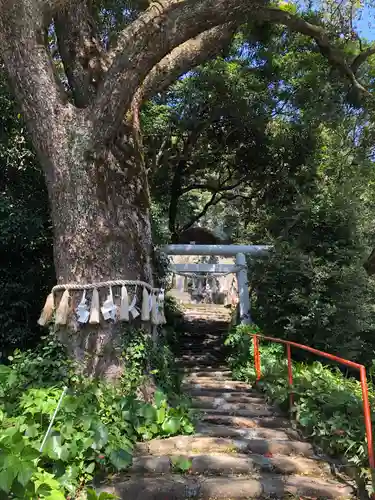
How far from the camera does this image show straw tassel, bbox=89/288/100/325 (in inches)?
176

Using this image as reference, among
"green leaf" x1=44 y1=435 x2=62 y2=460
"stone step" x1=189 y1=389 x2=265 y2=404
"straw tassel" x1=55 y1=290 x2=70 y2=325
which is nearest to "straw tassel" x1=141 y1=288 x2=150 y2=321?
"straw tassel" x1=55 y1=290 x2=70 y2=325

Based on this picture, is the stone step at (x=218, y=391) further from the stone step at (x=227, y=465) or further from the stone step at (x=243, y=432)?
the stone step at (x=227, y=465)

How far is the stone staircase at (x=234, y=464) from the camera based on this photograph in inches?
129

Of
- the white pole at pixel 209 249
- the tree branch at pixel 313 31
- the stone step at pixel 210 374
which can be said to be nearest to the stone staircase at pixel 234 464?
the stone step at pixel 210 374

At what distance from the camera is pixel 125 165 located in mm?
5258

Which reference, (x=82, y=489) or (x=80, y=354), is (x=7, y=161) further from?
(x=82, y=489)

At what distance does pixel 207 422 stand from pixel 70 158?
3.07 metres

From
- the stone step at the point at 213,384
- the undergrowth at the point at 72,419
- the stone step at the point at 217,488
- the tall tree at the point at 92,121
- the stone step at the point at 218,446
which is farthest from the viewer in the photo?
the stone step at the point at 213,384

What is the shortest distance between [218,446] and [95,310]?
1.67 m

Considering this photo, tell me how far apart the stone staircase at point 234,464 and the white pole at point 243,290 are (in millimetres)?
4587

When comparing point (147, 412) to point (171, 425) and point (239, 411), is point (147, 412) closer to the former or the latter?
point (171, 425)

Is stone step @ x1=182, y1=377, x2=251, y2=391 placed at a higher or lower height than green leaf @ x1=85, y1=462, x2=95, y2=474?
lower

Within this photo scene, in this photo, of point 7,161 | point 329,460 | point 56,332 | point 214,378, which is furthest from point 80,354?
point 214,378

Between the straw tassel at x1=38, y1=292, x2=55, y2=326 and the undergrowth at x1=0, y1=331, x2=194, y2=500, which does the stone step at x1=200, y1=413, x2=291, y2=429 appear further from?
the straw tassel at x1=38, y1=292, x2=55, y2=326
